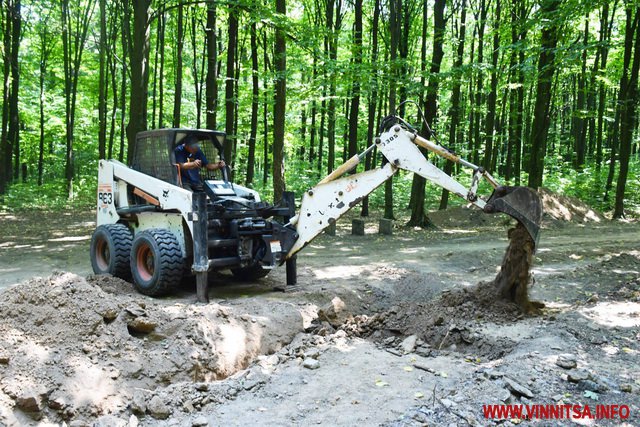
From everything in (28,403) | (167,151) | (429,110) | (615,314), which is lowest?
(28,403)

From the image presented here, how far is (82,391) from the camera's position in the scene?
14.5 feet

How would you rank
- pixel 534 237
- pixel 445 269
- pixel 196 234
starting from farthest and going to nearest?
1. pixel 445 269
2. pixel 196 234
3. pixel 534 237

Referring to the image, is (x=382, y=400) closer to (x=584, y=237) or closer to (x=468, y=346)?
(x=468, y=346)

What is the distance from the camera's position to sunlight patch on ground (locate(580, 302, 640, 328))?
19.4ft

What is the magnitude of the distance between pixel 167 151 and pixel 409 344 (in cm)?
471

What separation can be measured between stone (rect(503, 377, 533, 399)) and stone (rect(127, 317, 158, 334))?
3546 millimetres

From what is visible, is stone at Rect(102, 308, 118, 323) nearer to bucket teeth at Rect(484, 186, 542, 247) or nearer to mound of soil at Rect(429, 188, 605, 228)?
bucket teeth at Rect(484, 186, 542, 247)

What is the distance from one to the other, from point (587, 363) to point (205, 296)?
15.5ft

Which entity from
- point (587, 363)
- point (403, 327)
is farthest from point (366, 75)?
point (587, 363)

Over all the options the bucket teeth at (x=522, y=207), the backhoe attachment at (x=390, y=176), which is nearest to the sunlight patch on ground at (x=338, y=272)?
the backhoe attachment at (x=390, y=176)

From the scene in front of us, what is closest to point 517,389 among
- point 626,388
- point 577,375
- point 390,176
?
point 577,375

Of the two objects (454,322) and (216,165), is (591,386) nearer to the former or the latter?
(454,322)

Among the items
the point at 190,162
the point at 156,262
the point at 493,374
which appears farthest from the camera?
the point at 190,162

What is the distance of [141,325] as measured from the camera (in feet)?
17.7
